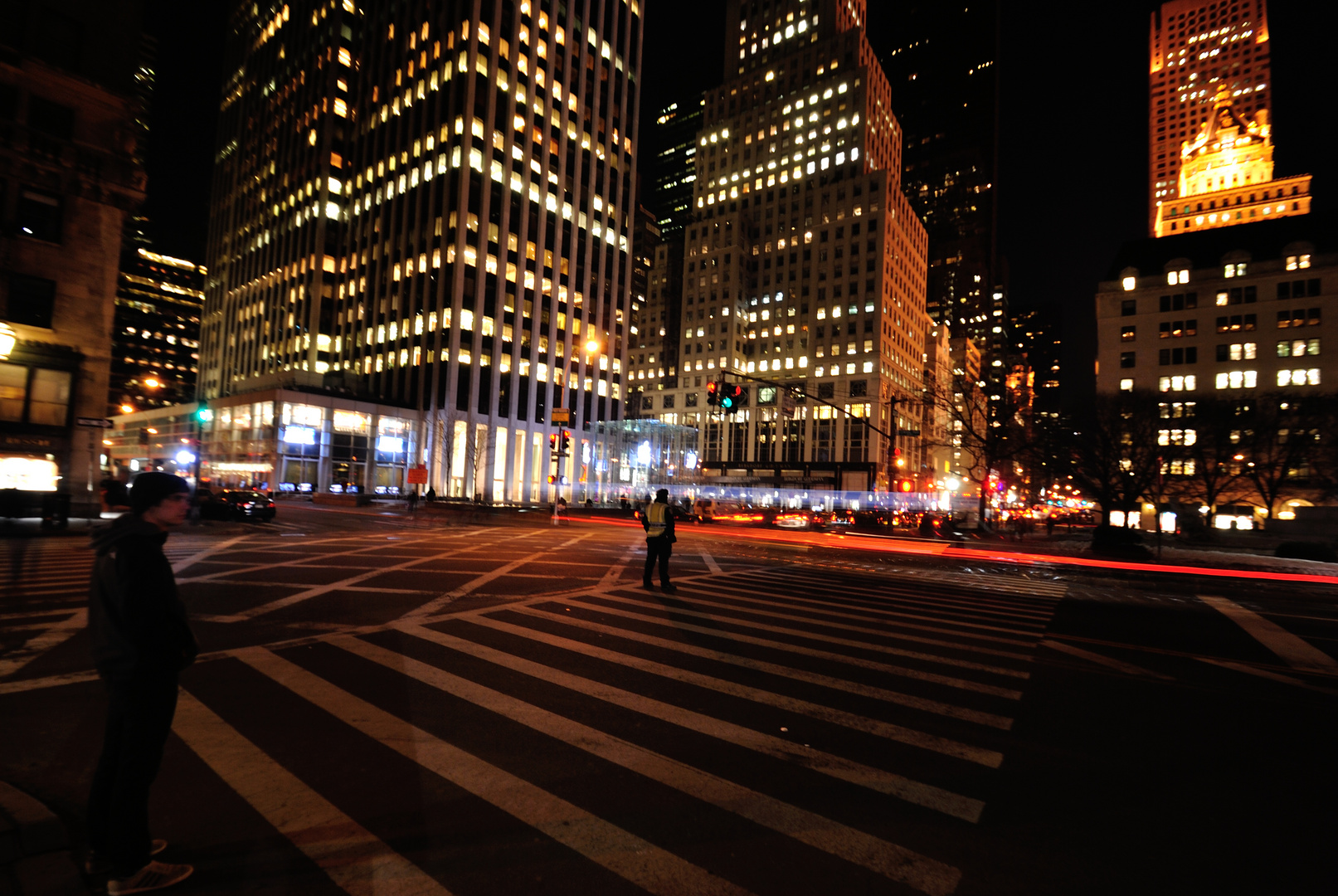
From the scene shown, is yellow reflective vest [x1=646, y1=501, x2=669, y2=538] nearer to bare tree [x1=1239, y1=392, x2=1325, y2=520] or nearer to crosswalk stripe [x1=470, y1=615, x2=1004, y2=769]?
crosswalk stripe [x1=470, y1=615, x2=1004, y2=769]

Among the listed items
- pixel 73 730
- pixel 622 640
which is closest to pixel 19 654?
pixel 73 730

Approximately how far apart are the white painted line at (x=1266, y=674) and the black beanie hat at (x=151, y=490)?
11097mm

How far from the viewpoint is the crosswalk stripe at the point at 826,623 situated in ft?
28.2

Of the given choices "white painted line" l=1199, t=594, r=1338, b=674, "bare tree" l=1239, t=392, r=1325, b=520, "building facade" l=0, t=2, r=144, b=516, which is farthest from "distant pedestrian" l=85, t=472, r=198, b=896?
"bare tree" l=1239, t=392, r=1325, b=520

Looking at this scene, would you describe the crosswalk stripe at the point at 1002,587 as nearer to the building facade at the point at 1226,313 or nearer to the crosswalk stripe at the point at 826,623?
the crosswalk stripe at the point at 826,623

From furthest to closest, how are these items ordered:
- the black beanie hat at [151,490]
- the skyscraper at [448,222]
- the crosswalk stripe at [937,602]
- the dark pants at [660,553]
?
the skyscraper at [448,222], the dark pants at [660,553], the crosswalk stripe at [937,602], the black beanie hat at [151,490]

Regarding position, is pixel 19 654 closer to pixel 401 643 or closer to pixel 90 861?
pixel 401 643

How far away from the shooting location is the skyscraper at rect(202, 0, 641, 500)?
70.1 metres

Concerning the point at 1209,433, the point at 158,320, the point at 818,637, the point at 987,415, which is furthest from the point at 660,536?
the point at 158,320

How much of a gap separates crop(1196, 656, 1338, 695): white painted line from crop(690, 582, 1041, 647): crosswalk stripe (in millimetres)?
2142

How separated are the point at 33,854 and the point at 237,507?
30.1 m

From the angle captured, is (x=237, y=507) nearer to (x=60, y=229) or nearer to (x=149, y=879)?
(x=60, y=229)

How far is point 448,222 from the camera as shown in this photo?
69.6 meters

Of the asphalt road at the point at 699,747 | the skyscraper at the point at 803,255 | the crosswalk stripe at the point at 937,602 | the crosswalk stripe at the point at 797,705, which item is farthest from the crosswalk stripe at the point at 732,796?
the skyscraper at the point at 803,255
